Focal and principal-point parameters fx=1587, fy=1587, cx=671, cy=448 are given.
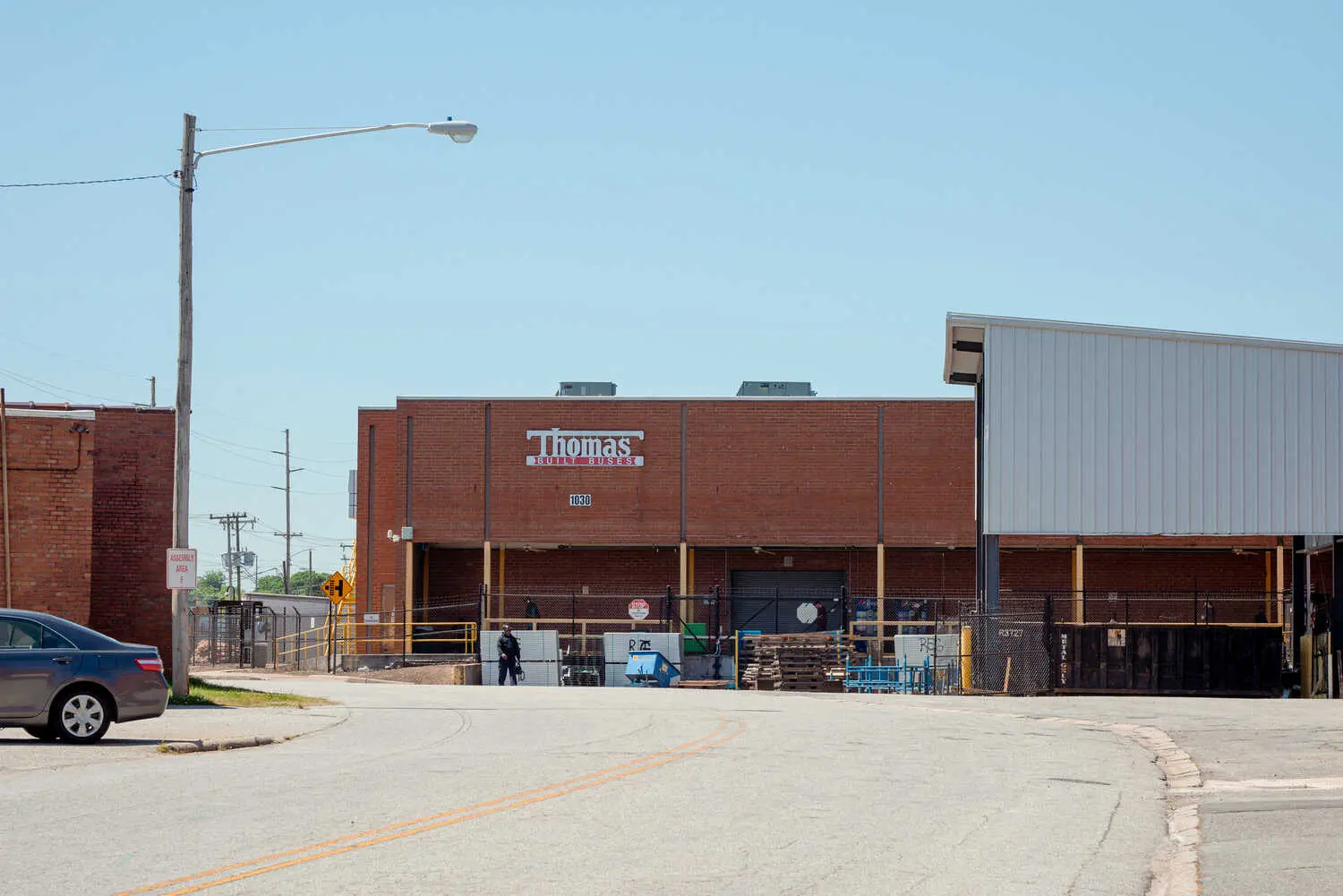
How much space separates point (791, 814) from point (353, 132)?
15.0m

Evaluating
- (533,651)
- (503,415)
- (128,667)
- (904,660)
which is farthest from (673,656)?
(128,667)

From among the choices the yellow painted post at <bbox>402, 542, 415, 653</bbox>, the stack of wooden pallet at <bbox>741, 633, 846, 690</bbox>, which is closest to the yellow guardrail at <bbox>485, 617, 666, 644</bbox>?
the yellow painted post at <bbox>402, 542, 415, 653</bbox>

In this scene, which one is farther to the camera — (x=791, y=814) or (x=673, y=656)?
(x=673, y=656)

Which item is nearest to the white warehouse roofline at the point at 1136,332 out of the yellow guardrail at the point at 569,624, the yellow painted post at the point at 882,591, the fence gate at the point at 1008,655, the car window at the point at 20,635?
the fence gate at the point at 1008,655

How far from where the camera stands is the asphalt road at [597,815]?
8906 mm

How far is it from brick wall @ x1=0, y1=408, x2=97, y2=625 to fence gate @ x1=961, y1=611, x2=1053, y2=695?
18296mm

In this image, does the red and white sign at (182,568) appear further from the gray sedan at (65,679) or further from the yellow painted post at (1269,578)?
the yellow painted post at (1269,578)

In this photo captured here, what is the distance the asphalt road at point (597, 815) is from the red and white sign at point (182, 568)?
5.02 meters

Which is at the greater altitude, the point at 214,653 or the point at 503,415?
the point at 503,415

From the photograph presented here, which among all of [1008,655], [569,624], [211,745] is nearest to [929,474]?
[569,624]

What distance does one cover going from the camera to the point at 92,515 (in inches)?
1111

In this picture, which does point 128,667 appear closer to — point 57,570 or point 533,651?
point 57,570

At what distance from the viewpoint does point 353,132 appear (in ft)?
77.1

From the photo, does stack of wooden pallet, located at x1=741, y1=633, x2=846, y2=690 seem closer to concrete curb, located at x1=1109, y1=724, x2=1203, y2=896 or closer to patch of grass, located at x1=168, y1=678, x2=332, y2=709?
patch of grass, located at x1=168, y1=678, x2=332, y2=709
